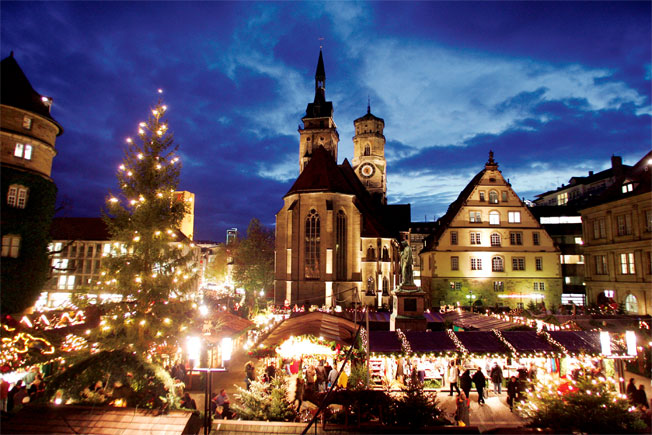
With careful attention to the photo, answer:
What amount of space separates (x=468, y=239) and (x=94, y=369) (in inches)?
1254

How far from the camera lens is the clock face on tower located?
7575 cm

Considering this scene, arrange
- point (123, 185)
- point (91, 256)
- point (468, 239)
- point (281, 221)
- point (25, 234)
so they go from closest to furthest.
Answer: point (123, 185) → point (25, 234) → point (468, 239) → point (281, 221) → point (91, 256)

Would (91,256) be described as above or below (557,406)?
above

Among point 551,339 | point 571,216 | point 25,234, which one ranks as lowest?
point 551,339

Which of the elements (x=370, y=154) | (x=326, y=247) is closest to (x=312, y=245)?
(x=326, y=247)

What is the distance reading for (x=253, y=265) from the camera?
Result: 58000mm

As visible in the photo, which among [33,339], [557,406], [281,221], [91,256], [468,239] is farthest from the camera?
[91,256]

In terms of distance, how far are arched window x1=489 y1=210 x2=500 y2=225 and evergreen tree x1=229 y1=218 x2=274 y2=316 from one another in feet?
107

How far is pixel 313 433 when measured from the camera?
1007 centimetres

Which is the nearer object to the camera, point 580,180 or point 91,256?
point 91,256

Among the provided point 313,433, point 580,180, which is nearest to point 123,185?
point 313,433

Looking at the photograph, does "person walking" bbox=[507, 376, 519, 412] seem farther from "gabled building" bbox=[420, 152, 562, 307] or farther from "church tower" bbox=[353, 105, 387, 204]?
"church tower" bbox=[353, 105, 387, 204]

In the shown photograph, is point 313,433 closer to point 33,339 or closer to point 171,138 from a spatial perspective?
point 33,339

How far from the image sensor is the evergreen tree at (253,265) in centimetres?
5691
